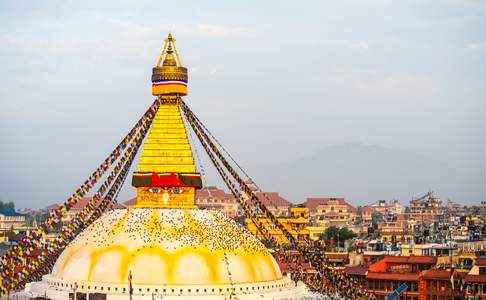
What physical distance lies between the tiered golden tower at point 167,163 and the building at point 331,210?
82.5m

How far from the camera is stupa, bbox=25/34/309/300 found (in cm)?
3222

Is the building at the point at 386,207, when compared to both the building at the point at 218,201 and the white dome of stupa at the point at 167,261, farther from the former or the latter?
the white dome of stupa at the point at 167,261

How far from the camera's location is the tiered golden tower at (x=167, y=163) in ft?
115

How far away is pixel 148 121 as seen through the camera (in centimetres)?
3603

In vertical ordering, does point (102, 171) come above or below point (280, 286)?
above

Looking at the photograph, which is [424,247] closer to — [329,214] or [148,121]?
[148,121]

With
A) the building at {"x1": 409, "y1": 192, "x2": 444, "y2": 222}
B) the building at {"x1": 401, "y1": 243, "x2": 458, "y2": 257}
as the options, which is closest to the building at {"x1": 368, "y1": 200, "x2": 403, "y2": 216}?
the building at {"x1": 409, "y1": 192, "x2": 444, "y2": 222}

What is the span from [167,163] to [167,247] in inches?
136

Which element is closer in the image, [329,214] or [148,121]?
[148,121]

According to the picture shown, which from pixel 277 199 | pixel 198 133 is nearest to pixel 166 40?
pixel 198 133

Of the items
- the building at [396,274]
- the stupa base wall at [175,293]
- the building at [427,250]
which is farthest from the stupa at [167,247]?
the building at [427,250]

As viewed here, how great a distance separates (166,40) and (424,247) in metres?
31.0

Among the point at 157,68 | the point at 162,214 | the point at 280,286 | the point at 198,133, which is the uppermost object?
the point at 157,68

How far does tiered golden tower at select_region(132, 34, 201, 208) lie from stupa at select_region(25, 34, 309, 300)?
32mm
